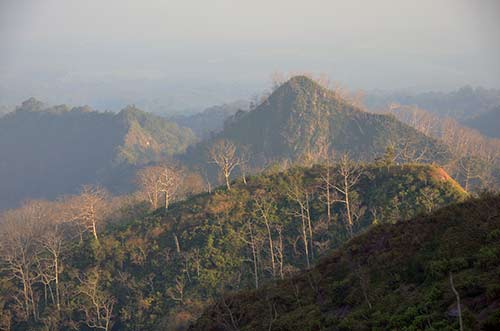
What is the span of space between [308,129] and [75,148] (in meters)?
77.3

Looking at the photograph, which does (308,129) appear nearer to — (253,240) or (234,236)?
(234,236)

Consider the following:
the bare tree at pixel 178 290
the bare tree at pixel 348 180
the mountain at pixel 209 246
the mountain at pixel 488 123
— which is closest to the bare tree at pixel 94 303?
the mountain at pixel 209 246

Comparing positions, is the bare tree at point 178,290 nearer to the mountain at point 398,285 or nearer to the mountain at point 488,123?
the mountain at point 398,285

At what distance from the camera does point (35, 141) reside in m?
126

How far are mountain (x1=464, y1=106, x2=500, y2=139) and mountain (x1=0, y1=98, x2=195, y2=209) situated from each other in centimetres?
7556

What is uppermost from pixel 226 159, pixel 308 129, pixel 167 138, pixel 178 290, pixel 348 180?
pixel 226 159

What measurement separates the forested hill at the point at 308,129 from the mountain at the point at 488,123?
4575 centimetres

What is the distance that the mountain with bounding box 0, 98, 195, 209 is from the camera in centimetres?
10281

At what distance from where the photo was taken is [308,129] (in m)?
69.7

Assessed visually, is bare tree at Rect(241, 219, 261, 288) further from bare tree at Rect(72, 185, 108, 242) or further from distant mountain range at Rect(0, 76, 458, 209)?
distant mountain range at Rect(0, 76, 458, 209)

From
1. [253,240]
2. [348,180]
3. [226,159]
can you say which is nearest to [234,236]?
[253,240]

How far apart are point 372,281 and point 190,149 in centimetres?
7556

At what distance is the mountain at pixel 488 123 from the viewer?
320 ft

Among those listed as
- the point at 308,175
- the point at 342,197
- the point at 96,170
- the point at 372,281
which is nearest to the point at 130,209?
the point at 308,175
